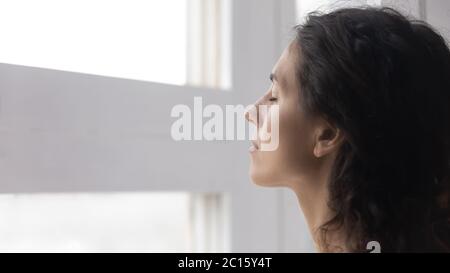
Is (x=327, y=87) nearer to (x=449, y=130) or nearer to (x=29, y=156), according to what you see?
(x=449, y=130)

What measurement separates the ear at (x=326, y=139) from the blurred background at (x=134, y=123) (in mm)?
210

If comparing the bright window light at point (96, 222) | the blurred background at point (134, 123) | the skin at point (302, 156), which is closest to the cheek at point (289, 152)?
the skin at point (302, 156)

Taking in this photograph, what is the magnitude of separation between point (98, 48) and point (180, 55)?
16 centimetres

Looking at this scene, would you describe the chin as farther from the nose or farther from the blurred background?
the blurred background

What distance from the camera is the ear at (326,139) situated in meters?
0.67

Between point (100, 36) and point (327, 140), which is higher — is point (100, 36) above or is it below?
above

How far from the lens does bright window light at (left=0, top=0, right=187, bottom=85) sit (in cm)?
81

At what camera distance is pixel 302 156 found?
27.0 inches

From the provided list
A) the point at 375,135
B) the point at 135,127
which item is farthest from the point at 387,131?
the point at 135,127

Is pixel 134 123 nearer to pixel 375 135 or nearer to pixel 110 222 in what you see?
→ pixel 110 222

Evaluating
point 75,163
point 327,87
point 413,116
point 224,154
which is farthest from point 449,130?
point 75,163

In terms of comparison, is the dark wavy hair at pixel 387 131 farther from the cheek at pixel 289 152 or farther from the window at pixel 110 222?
the window at pixel 110 222

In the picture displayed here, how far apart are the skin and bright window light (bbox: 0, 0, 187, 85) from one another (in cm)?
32

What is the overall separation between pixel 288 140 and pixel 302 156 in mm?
27
